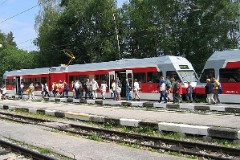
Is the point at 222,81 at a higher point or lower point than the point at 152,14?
lower

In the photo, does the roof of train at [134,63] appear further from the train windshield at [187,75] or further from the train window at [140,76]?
the train windshield at [187,75]

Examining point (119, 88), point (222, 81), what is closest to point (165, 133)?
point (222, 81)

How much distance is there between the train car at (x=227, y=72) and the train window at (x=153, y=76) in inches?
163

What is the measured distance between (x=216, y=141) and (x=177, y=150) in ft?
7.41

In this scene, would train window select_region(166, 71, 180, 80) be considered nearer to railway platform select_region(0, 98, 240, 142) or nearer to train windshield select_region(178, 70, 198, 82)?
train windshield select_region(178, 70, 198, 82)

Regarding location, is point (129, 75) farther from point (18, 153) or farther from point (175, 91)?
point (18, 153)

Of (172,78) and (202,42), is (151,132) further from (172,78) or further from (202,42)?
(202,42)

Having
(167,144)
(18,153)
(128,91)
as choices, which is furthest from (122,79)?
(18,153)

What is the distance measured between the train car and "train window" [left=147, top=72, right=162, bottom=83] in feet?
13.6

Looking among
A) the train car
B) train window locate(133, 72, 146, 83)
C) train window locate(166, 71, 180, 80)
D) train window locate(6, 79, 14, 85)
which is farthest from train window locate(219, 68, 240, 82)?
train window locate(6, 79, 14, 85)

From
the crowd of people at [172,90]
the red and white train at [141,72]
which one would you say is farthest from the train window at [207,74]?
the red and white train at [141,72]

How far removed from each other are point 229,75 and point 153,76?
631cm

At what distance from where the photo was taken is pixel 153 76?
1139 inches

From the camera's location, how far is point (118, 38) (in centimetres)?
5447
